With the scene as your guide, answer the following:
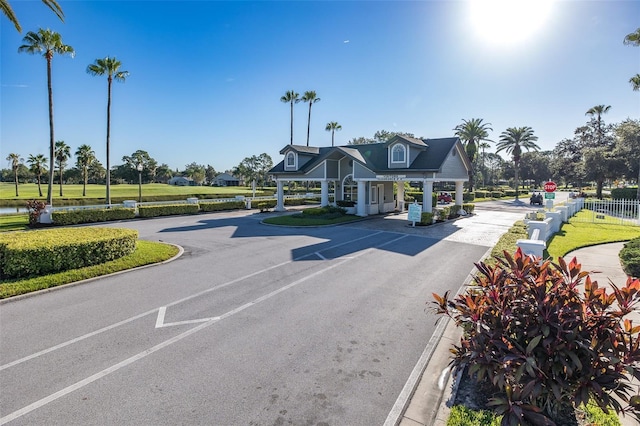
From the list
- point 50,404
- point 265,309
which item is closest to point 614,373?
point 265,309

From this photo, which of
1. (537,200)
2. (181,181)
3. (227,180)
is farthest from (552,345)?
(227,180)

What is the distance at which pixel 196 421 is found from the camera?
423 cm

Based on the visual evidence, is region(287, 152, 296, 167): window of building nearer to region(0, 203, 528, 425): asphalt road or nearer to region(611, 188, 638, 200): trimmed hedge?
region(0, 203, 528, 425): asphalt road

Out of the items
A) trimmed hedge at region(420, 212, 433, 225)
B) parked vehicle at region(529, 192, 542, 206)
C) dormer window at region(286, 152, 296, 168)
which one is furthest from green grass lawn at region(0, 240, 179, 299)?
parked vehicle at region(529, 192, 542, 206)

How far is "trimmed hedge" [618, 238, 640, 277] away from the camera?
979cm

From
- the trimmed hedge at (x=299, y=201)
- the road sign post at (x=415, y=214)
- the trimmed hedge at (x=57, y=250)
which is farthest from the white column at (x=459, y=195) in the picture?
the trimmed hedge at (x=57, y=250)

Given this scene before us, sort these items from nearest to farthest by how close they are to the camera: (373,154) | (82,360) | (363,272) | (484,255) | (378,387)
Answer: (378,387) < (82,360) < (363,272) < (484,255) < (373,154)

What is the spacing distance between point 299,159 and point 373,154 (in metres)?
6.78

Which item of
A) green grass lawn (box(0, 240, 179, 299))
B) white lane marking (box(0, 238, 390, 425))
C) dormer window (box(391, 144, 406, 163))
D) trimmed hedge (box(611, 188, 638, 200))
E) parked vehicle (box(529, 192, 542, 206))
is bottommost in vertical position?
white lane marking (box(0, 238, 390, 425))

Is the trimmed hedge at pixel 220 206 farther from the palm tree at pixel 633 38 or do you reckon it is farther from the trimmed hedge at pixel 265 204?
the palm tree at pixel 633 38

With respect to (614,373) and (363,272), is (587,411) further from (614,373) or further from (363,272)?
(363,272)

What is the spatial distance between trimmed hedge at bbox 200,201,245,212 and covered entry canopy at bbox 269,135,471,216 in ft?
13.1

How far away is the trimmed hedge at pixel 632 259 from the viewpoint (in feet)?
32.1

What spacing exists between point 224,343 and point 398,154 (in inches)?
850
